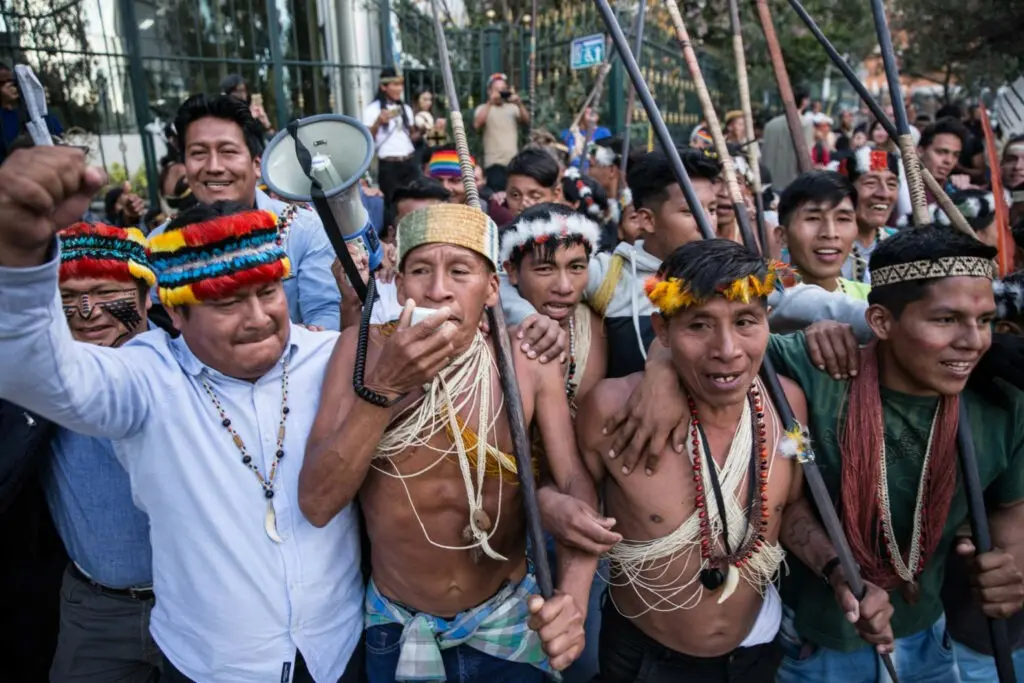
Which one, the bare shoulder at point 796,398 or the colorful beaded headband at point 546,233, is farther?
the colorful beaded headband at point 546,233

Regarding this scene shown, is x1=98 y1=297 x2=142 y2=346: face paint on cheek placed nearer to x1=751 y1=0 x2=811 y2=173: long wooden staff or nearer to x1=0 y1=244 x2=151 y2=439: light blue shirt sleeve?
x1=0 y1=244 x2=151 y2=439: light blue shirt sleeve

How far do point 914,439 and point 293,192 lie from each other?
6.81 ft

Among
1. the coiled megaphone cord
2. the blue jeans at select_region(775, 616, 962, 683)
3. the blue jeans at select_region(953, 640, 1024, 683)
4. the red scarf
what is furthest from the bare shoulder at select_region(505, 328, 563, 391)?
the blue jeans at select_region(953, 640, 1024, 683)

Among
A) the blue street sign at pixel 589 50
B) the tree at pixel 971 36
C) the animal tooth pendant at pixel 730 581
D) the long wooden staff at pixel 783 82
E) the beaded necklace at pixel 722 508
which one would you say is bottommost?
the animal tooth pendant at pixel 730 581

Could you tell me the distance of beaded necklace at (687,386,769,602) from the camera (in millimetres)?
2168

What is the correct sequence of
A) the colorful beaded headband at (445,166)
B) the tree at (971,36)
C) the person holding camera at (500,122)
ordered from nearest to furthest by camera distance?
the colorful beaded headband at (445,166), the person holding camera at (500,122), the tree at (971,36)

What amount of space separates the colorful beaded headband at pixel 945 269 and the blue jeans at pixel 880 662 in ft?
4.16

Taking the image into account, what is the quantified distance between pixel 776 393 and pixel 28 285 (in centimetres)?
197

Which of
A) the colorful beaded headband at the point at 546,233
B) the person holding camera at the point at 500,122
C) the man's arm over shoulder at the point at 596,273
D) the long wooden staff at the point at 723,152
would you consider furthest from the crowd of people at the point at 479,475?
the person holding camera at the point at 500,122

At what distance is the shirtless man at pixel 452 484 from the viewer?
2045 mm

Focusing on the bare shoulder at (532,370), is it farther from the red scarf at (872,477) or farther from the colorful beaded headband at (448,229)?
the red scarf at (872,477)

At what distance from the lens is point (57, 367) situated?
1.48 metres

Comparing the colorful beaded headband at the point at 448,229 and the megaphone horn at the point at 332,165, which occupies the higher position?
the megaphone horn at the point at 332,165

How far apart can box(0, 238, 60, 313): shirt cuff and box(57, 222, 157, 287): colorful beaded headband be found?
0.96 meters
